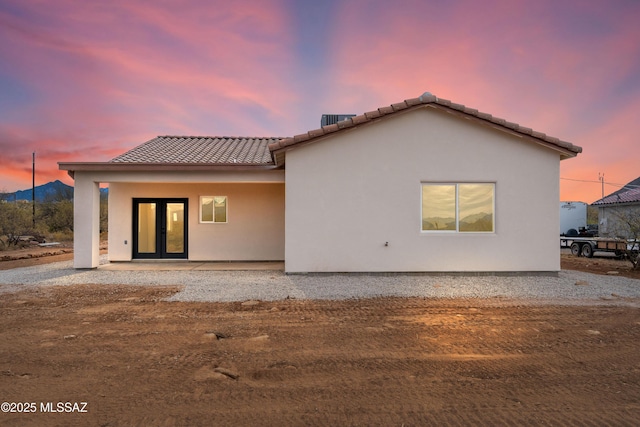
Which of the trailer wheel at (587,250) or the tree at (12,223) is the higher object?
the tree at (12,223)

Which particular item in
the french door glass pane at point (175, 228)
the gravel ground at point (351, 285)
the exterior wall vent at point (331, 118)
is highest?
the exterior wall vent at point (331, 118)

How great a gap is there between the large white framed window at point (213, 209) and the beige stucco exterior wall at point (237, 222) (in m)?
0.14

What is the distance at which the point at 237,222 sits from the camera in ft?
36.7

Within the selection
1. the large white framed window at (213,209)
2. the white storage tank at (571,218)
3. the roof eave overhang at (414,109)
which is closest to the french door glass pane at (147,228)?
the large white framed window at (213,209)

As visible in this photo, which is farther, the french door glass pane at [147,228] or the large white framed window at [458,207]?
the french door glass pane at [147,228]

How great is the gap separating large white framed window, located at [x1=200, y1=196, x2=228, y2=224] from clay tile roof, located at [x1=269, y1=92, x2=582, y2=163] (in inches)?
162

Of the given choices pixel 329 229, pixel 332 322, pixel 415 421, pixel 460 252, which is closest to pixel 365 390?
pixel 415 421

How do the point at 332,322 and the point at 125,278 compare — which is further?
the point at 125,278

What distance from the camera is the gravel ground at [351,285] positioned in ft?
20.7

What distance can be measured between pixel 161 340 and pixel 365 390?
2747 mm

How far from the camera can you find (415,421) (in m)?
2.31

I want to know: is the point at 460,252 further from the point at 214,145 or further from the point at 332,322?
the point at 214,145

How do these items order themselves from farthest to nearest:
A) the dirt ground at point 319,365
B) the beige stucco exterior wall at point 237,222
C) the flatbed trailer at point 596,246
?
the flatbed trailer at point 596,246 → the beige stucco exterior wall at point 237,222 → the dirt ground at point 319,365

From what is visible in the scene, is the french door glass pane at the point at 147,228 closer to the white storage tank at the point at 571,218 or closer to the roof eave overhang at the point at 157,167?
the roof eave overhang at the point at 157,167
